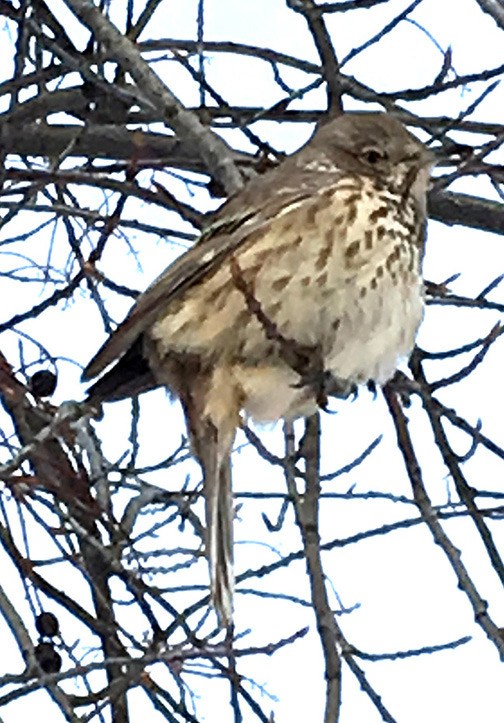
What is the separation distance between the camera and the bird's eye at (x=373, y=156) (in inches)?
188

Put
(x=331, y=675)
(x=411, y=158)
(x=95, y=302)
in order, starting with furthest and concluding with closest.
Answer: (x=95, y=302)
(x=411, y=158)
(x=331, y=675)

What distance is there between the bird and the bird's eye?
0.12 metres

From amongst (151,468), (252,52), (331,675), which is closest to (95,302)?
(151,468)

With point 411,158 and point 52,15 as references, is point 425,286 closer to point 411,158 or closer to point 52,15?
point 411,158

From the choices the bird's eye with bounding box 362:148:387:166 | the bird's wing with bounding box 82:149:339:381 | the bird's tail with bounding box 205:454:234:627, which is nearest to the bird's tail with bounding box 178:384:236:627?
the bird's tail with bounding box 205:454:234:627

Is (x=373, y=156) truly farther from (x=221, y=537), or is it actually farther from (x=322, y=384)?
(x=221, y=537)

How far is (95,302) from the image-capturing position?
16.6ft

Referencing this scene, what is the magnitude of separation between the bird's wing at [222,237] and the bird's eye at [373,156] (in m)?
0.16

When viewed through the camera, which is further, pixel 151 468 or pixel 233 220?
pixel 151 468

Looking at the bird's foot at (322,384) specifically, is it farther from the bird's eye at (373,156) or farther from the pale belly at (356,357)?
the bird's eye at (373,156)

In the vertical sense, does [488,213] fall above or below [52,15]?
below

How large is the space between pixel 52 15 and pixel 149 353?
1.07 metres

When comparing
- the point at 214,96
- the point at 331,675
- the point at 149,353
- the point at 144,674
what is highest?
the point at 214,96

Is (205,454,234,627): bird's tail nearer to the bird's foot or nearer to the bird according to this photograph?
the bird
